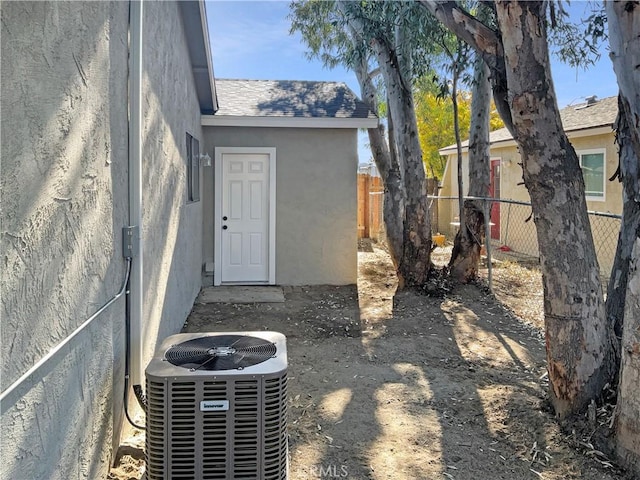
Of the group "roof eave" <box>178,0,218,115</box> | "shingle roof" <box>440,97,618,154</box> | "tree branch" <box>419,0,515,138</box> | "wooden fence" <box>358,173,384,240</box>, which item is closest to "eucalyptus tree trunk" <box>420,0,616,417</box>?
"tree branch" <box>419,0,515,138</box>

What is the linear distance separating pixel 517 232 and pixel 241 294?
886cm

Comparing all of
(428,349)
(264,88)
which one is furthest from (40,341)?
(264,88)

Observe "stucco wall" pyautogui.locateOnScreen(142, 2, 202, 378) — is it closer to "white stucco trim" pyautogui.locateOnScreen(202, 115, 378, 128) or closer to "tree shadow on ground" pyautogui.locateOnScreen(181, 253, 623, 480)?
"tree shadow on ground" pyautogui.locateOnScreen(181, 253, 623, 480)

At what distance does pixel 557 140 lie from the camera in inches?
154

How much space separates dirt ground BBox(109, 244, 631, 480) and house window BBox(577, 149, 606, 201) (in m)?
4.10

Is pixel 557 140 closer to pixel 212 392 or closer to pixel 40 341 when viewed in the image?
pixel 212 392

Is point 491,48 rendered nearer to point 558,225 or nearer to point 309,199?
point 558,225

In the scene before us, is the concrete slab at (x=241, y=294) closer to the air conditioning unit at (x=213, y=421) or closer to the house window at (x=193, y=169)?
the house window at (x=193, y=169)

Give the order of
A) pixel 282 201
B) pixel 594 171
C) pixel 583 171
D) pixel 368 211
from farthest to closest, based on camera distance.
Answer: pixel 368 211
pixel 583 171
pixel 594 171
pixel 282 201

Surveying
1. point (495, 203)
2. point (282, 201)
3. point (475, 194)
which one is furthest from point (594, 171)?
point (282, 201)

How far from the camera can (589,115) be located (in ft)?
42.2

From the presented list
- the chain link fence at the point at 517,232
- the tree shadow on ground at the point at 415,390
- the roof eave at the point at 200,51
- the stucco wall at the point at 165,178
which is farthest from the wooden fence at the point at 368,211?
the stucco wall at the point at 165,178

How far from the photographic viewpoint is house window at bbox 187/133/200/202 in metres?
7.99

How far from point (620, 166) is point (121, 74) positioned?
358 centimetres
